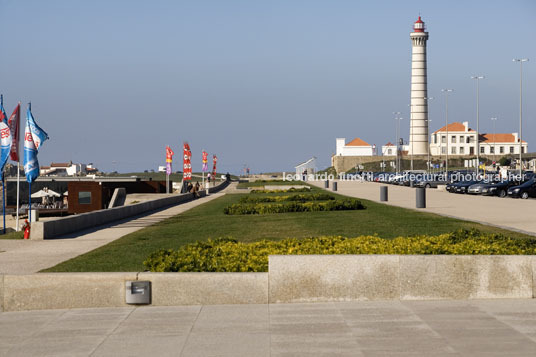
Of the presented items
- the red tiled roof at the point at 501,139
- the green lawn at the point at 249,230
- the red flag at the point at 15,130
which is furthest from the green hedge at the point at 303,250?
the red tiled roof at the point at 501,139

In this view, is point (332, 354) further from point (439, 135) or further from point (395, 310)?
point (439, 135)

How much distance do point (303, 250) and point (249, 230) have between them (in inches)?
441

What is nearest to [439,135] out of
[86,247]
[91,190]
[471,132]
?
[471,132]

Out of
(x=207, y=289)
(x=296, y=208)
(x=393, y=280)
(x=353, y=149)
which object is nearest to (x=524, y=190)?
(x=296, y=208)

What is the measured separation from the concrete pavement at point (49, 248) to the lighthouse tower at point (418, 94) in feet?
438

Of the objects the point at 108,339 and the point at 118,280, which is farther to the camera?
the point at 118,280

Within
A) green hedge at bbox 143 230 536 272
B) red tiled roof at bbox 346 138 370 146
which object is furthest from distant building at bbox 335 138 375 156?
green hedge at bbox 143 230 536 272

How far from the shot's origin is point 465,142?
17338 cm

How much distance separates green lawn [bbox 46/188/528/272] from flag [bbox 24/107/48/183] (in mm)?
6173

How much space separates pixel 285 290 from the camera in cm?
1079

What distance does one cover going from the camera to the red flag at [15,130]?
105ft

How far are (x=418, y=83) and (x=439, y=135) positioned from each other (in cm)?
2119

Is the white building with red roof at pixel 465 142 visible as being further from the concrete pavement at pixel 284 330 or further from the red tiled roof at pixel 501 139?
the concrete pavement at pixel 284 330

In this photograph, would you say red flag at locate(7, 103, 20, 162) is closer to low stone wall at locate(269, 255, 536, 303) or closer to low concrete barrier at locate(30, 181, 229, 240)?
low concrete barrier at locate(30, 181, 229, 240)
